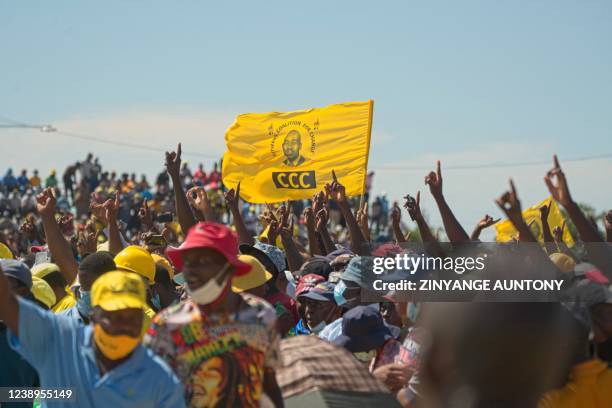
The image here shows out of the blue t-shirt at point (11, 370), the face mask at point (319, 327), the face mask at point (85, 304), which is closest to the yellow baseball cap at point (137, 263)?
the face mask at point (85, 304)

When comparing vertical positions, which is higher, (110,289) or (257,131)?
(257,131)

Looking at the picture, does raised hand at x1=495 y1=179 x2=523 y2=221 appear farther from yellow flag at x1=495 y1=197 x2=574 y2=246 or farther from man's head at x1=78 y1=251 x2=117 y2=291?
yellow flag at x1=495 y1=197 x2=574 y2=246

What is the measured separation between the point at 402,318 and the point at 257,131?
7.23 metres

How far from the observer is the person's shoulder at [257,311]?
166 inches

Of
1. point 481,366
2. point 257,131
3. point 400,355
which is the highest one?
point 257,131

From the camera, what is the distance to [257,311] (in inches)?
167

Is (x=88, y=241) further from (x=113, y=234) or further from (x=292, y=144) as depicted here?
(x=292, y=144)

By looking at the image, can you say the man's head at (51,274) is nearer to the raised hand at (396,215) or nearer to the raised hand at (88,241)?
the raised hand at (88,241)

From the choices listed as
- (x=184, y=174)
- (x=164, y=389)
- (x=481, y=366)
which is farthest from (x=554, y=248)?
(x=184, y=174)

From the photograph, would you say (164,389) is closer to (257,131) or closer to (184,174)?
(257,131)

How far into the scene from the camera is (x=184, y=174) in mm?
36344

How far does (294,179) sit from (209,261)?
8.07 m

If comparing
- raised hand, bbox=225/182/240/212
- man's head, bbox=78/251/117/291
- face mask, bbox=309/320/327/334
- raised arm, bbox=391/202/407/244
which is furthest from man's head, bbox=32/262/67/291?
raised arm, bbox=391/202/407/244

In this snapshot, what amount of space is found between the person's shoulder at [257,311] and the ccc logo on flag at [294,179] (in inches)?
306
